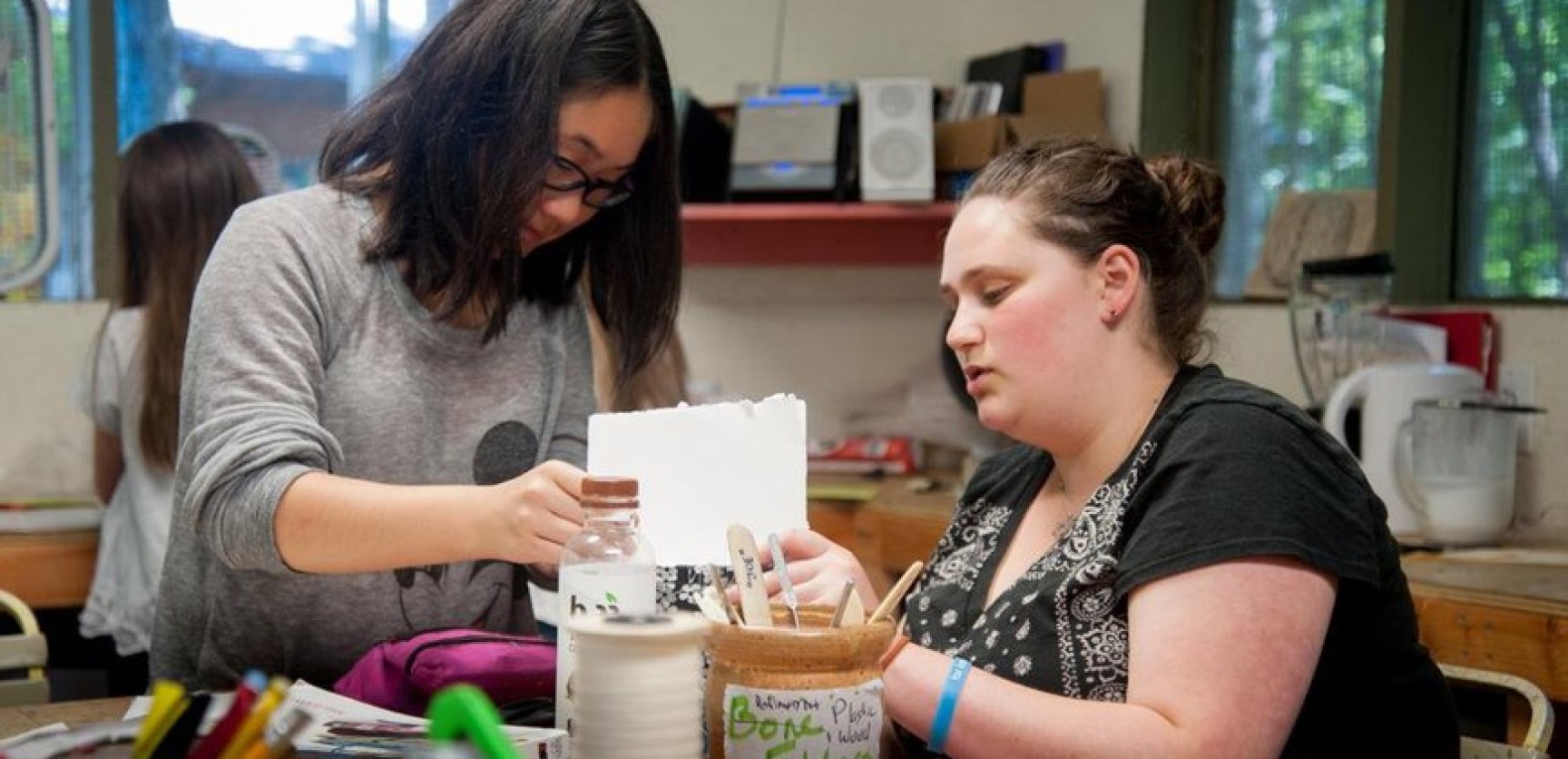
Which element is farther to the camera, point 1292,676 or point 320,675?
point 320,675

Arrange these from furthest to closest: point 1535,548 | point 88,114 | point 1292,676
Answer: point 88,114, point 1535,548, point 1292,676

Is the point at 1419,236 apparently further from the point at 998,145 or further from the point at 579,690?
the point at 579,690

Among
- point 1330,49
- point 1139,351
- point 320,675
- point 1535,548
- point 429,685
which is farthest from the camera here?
point 1330,49

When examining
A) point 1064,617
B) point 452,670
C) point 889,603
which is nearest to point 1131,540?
point 1064,617

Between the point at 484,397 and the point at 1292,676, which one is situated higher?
the point at 484,397

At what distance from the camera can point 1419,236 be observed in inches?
131

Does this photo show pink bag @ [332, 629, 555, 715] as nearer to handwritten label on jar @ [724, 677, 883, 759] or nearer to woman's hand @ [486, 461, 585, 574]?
woman's hand @ [486, 461, 585, 574]

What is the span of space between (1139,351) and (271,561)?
862 mm

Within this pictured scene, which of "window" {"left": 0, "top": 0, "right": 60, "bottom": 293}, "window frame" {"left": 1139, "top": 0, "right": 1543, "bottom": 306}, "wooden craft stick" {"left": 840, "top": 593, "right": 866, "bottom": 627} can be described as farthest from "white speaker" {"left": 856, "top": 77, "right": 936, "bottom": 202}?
"wooden craft stick" {"left": 840, "top": 593, "right": 866, "bottom": 627}

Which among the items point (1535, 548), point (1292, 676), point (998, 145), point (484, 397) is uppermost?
point (998, 145)

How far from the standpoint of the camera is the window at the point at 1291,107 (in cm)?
349

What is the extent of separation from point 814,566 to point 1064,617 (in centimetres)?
23

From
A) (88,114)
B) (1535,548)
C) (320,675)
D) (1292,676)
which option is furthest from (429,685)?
(88,114)

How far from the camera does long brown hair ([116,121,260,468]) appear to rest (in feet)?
10.5
